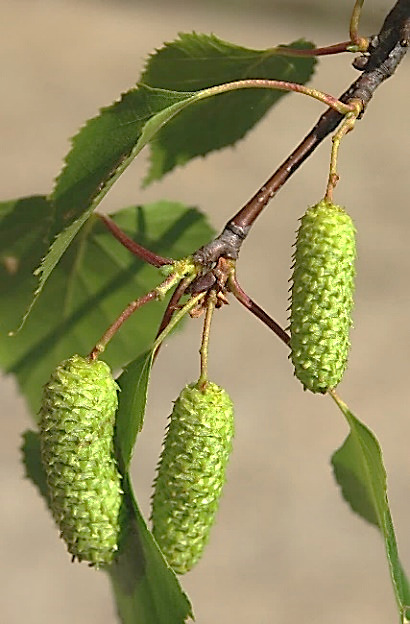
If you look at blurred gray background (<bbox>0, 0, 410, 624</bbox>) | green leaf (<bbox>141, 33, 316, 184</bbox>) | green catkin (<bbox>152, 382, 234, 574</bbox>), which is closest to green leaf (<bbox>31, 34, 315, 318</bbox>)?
green leaf (<bbox>141, 33, 316, 184</bbox>)

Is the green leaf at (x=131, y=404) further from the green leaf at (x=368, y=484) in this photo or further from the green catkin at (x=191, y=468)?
the green leaf at (x=368, y=484)

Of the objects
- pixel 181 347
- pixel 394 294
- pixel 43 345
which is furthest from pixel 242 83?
pixel 394 294

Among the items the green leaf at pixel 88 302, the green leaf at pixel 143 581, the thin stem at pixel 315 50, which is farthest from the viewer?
the green leaf at pixel 88 302

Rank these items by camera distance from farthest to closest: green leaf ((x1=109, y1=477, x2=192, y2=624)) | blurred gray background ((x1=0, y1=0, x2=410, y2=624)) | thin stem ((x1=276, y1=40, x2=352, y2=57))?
blurred gray background ((x1=0, y1=0, x2=410, y2=624))
thin stem ((x1=276, y1=40, x2=352, y2=57))
green leaf ((x1=109, y1=477, x2=192, y2=624))

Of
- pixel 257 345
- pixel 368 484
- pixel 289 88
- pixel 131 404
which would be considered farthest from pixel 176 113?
pixel 257 345

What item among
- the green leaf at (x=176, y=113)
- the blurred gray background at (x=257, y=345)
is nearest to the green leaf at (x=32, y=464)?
the green leaf at (x=176, y=113)

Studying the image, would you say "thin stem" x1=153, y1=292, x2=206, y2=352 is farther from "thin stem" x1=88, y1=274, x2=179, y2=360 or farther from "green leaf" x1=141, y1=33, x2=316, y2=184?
"green leaf" x1=141, y1=33, x2=316, y2=184

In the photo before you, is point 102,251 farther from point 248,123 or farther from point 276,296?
point 276,296
